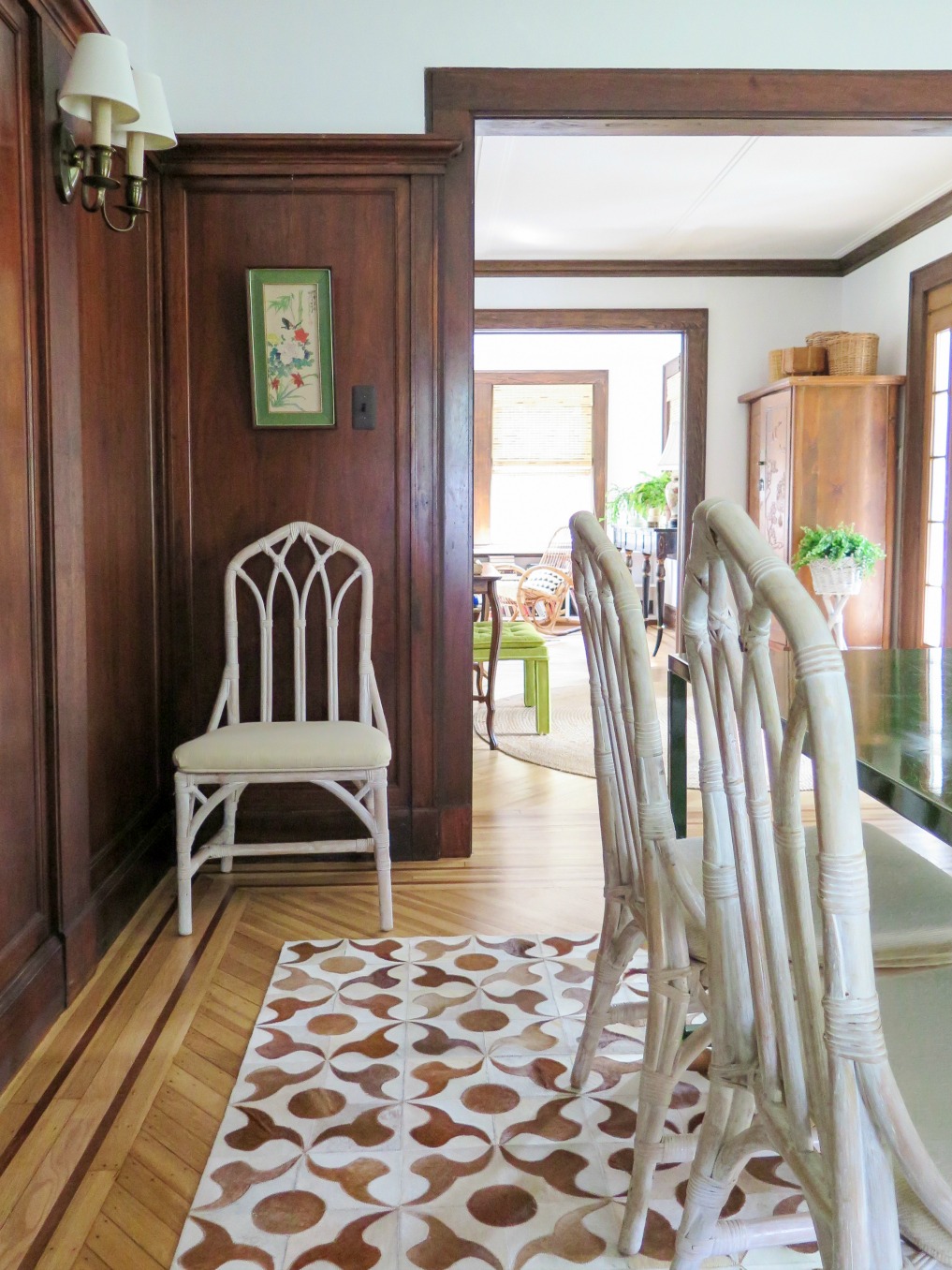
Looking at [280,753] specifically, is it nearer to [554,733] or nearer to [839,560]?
[554,733]

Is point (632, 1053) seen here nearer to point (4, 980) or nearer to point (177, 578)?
point (4, 980)

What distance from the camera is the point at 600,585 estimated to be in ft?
4.93

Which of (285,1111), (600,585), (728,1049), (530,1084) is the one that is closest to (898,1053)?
(728,1049)

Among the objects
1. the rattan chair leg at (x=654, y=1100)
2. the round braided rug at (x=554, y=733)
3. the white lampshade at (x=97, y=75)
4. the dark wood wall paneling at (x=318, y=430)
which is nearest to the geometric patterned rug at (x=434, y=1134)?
the rattan chair leg at (x=654, y=1100)

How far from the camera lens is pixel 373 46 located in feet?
10.0

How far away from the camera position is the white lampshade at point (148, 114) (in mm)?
2410

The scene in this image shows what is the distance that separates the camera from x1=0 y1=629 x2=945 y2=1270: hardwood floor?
62.6 inches

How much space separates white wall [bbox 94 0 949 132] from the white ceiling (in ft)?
3.66

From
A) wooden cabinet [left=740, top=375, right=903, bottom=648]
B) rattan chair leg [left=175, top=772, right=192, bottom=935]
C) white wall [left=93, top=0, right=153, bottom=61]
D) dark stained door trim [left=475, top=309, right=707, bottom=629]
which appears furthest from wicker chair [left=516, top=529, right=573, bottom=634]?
rattan chair leg [left=175, top=772, right=192, bottom=935]

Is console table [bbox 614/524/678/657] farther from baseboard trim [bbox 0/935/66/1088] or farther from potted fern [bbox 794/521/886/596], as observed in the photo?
baseboard trim [bbox 0/935/66/1088]

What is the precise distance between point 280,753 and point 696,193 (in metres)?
3.72

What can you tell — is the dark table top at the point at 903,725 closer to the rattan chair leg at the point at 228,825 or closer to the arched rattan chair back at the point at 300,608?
the arched rattan chair back at the point at 300,608

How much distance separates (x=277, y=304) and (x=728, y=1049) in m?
2.46

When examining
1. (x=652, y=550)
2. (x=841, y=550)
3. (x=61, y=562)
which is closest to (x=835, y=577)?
(x=841, y=550)
